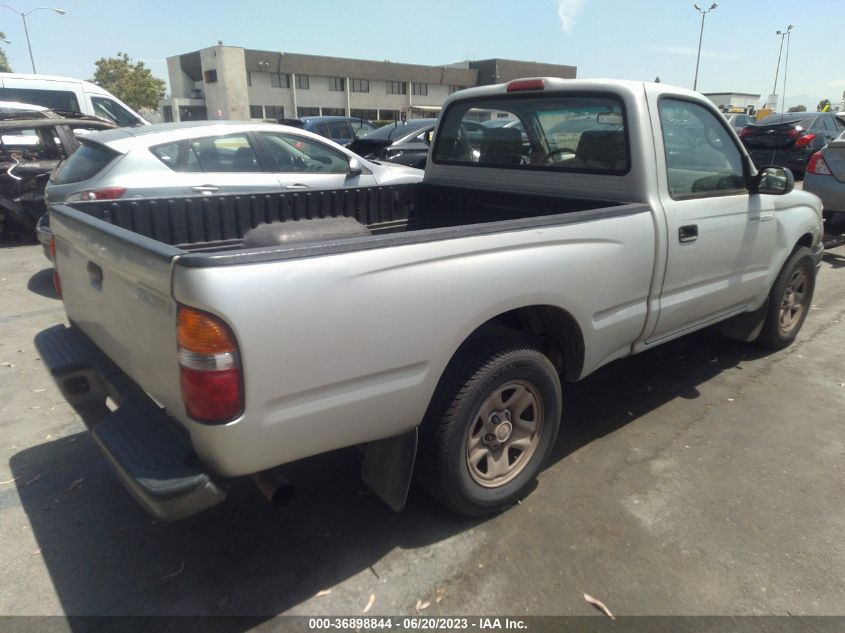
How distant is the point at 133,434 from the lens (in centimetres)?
218

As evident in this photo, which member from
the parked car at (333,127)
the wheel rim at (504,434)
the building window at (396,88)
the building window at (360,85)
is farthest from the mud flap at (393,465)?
the building window at (396,88)

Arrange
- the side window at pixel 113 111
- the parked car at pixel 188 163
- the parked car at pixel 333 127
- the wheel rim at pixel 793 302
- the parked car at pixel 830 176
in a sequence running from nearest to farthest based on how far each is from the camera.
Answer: the wheel rim at pixel 793 302
the parked car at pixel 188 163
the parked car at pixel 830 176
the side window at pixel 113 111
the parked car at pixel 333 127

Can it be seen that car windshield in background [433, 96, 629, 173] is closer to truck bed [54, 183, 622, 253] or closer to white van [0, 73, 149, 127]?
truck bed [54, 183, 622, 253]

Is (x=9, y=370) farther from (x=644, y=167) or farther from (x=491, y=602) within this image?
(x=644, y=167)

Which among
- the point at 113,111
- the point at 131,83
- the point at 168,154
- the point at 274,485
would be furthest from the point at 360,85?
the point at 274,485

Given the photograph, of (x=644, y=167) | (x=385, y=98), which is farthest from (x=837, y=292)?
(x=385, y=98)

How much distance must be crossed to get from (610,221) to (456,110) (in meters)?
1.81

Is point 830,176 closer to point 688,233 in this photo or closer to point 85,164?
point 688,233

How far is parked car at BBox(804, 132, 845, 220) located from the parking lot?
524cm

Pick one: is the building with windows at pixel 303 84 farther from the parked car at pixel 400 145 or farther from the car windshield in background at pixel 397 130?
the parked car at pixel 400 145

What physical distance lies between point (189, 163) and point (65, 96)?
7.80 metres

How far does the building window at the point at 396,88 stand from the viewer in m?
61.9

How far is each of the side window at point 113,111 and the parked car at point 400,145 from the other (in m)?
4.55

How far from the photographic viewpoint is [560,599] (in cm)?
237
